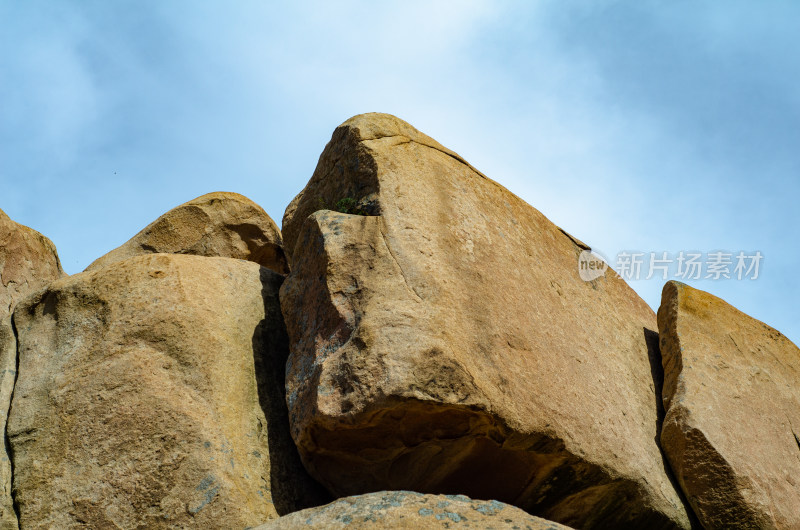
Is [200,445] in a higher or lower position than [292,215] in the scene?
lower

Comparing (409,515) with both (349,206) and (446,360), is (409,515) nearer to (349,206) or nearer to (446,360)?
(446,360)

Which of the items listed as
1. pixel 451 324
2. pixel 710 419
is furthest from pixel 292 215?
pixel 710 419

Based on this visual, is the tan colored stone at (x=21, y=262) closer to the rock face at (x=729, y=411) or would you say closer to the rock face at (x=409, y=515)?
the rock face at (x=409, y=515)

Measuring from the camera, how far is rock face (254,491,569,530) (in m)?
3.66

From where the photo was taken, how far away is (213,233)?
7.61 meters

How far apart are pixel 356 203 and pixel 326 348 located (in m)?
1.16

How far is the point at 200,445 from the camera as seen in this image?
4.47 m

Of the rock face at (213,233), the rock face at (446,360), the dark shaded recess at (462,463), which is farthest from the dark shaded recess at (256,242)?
the dark shaded recess at (462,463)

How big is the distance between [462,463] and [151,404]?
5.60 feet

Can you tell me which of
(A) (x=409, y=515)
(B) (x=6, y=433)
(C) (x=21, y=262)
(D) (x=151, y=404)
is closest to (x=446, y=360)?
(A) (x=409, y=515)

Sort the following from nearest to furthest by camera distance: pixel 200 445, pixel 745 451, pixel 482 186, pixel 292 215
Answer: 1. pixel 200 445
2. pixel 745 451
3. pixel 482 186
4. pixel 292 215

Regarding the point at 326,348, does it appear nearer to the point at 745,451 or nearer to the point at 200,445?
the point at 200,445

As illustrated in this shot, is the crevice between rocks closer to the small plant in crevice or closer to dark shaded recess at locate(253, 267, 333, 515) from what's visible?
dark shaded recess at locate(253, 267, 333, 515)

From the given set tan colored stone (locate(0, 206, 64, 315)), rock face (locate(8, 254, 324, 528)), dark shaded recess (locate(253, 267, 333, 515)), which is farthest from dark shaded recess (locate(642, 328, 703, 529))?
tan colored stone (locate(0, 206, 64, 315))
